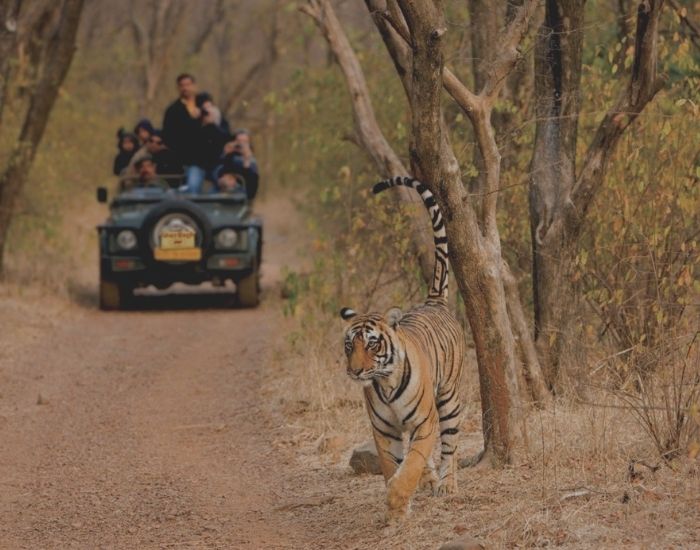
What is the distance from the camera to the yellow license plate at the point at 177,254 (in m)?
16.0

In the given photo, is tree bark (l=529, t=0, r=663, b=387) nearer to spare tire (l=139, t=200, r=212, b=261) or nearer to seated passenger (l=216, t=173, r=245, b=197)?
spare tire (l=139, t=200, r=212, b=261)

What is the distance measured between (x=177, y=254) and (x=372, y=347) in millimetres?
9561

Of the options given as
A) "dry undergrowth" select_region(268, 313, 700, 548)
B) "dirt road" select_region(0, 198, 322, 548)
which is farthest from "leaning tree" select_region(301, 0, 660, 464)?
"dirt road" select_region(0, 198, 322, 548)

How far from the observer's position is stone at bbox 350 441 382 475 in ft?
26.6

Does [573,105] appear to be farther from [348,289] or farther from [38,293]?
[38,293]

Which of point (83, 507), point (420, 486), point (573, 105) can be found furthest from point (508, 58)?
point (83, 507)

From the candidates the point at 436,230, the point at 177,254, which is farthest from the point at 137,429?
the point at 177,254

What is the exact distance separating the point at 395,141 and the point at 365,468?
7110 mm

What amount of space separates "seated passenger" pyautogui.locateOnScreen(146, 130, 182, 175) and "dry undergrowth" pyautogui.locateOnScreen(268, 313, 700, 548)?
7813mm

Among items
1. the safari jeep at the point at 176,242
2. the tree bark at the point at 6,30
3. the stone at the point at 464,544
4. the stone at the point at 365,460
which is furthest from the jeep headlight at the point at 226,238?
the stone at the point at 464,544

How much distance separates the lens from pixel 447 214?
7523 millimetres

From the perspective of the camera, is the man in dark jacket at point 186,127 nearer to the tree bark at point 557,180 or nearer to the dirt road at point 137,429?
the dirt road at point 137,429

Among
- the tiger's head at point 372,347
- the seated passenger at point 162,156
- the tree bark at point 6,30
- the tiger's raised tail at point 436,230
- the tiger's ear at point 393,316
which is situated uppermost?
the tree bark at point 6,30

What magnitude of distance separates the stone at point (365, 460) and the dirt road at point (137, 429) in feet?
1.62
